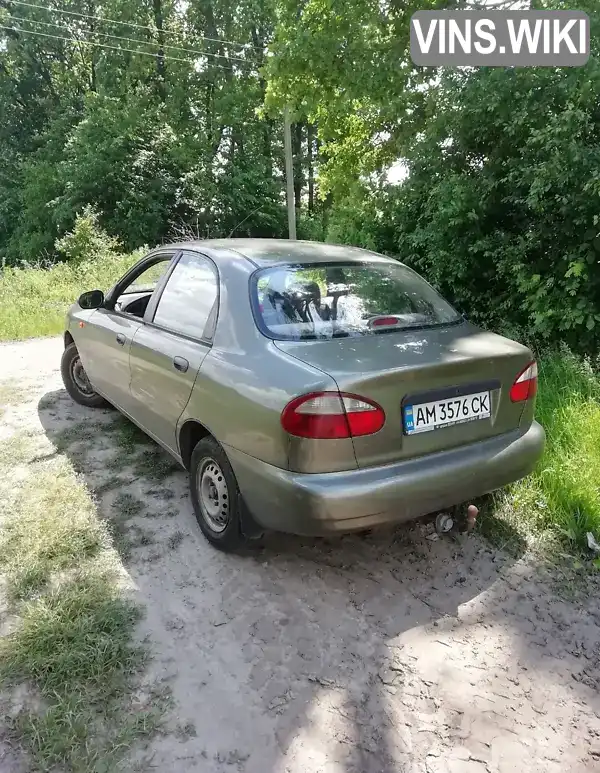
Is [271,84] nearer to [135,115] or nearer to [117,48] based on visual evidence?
[135,115]

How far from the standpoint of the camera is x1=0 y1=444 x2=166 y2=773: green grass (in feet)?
6.37

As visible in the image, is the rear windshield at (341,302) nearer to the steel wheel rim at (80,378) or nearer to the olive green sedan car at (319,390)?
the olive green sedan car at (319,390)

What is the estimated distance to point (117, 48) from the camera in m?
27.6

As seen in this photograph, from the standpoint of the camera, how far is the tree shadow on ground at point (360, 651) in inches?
76.2

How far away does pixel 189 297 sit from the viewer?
3402 mm

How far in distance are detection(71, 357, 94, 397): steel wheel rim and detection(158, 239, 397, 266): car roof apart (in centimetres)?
201

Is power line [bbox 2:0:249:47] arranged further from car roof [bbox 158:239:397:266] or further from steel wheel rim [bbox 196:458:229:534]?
steel wheel rim [bbox 196:458:229:534]

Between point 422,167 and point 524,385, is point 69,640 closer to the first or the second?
point 524,385

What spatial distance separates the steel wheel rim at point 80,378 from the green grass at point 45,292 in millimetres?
3801

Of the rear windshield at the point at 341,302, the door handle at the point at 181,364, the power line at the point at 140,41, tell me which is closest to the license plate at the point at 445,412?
the rear windshield at the point at 341,302

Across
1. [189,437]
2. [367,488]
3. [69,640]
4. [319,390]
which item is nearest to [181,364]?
[189,437]

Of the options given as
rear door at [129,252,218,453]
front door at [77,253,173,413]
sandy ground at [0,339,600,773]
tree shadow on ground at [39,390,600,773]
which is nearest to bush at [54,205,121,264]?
front door at [77,253,173,413]

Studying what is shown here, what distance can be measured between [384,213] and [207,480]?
6.44 meters

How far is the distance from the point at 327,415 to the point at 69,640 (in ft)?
4.72
